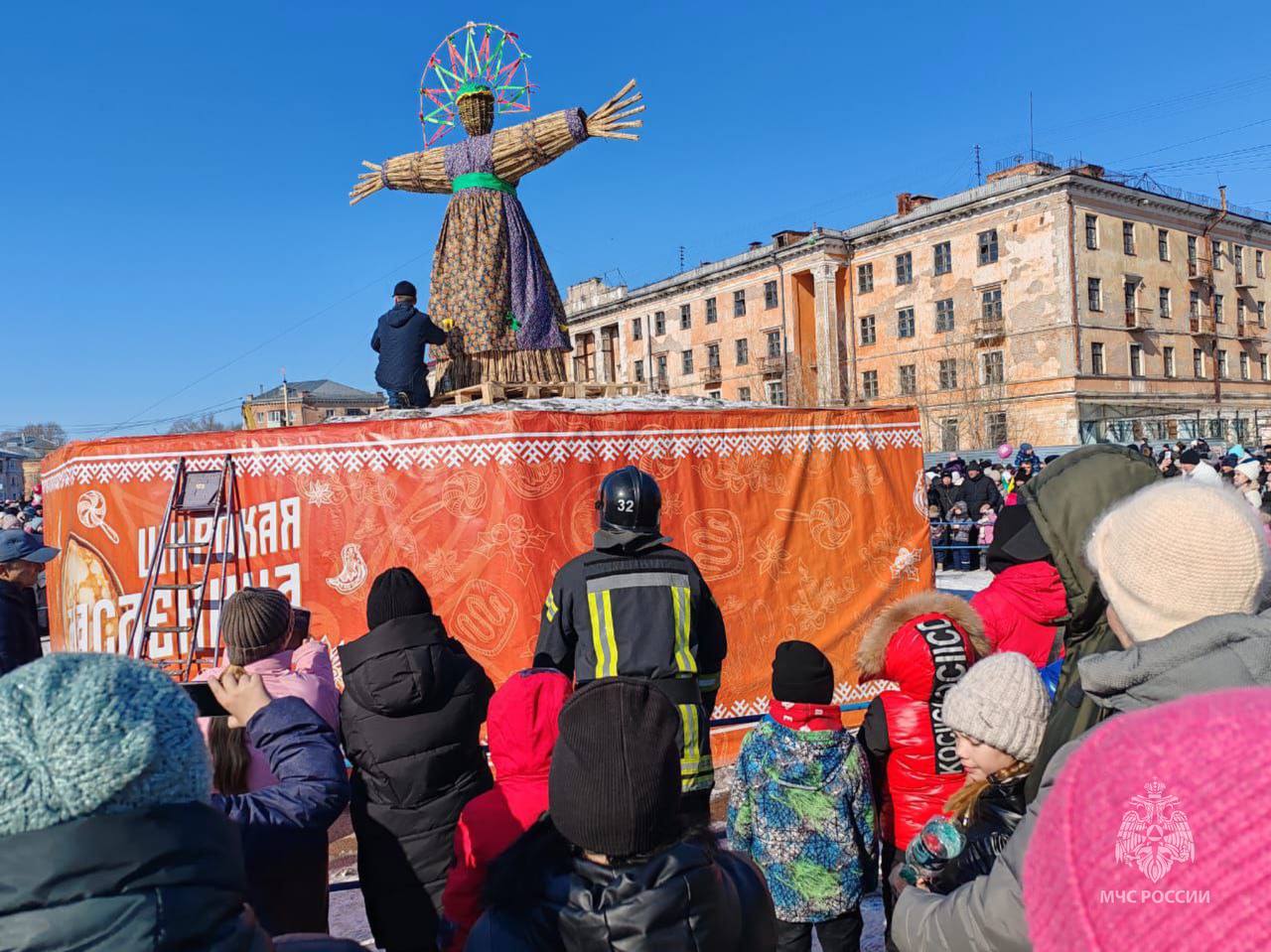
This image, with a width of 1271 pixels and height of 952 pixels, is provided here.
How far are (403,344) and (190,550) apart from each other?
268cm

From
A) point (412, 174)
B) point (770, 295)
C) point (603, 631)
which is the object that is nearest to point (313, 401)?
point (770, 295)

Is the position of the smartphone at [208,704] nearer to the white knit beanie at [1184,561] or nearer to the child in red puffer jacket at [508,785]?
the child in red puffer jacket at [508,785]

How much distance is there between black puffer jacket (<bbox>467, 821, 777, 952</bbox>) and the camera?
1704 millimetres

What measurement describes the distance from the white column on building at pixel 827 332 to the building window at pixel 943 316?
5.23 metres

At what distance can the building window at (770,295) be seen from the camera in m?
46.5

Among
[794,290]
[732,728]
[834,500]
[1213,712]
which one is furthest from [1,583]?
[794,290]

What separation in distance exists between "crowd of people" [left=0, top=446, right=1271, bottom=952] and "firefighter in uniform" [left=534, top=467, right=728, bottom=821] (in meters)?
0.01

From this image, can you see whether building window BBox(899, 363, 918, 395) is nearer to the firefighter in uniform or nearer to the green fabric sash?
the green fabric sash

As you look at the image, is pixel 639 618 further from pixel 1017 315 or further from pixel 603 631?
pixel 1017 315

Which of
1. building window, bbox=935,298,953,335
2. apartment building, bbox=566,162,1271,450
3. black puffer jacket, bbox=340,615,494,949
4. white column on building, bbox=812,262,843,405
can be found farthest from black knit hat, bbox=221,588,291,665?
white column on building, bbox=812,262,843,405

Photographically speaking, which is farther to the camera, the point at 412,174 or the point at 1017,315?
the point at 1017,315

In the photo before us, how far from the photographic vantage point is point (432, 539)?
7.12 meters

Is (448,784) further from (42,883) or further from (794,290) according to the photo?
(794,290)

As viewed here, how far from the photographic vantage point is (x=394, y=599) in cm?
311
